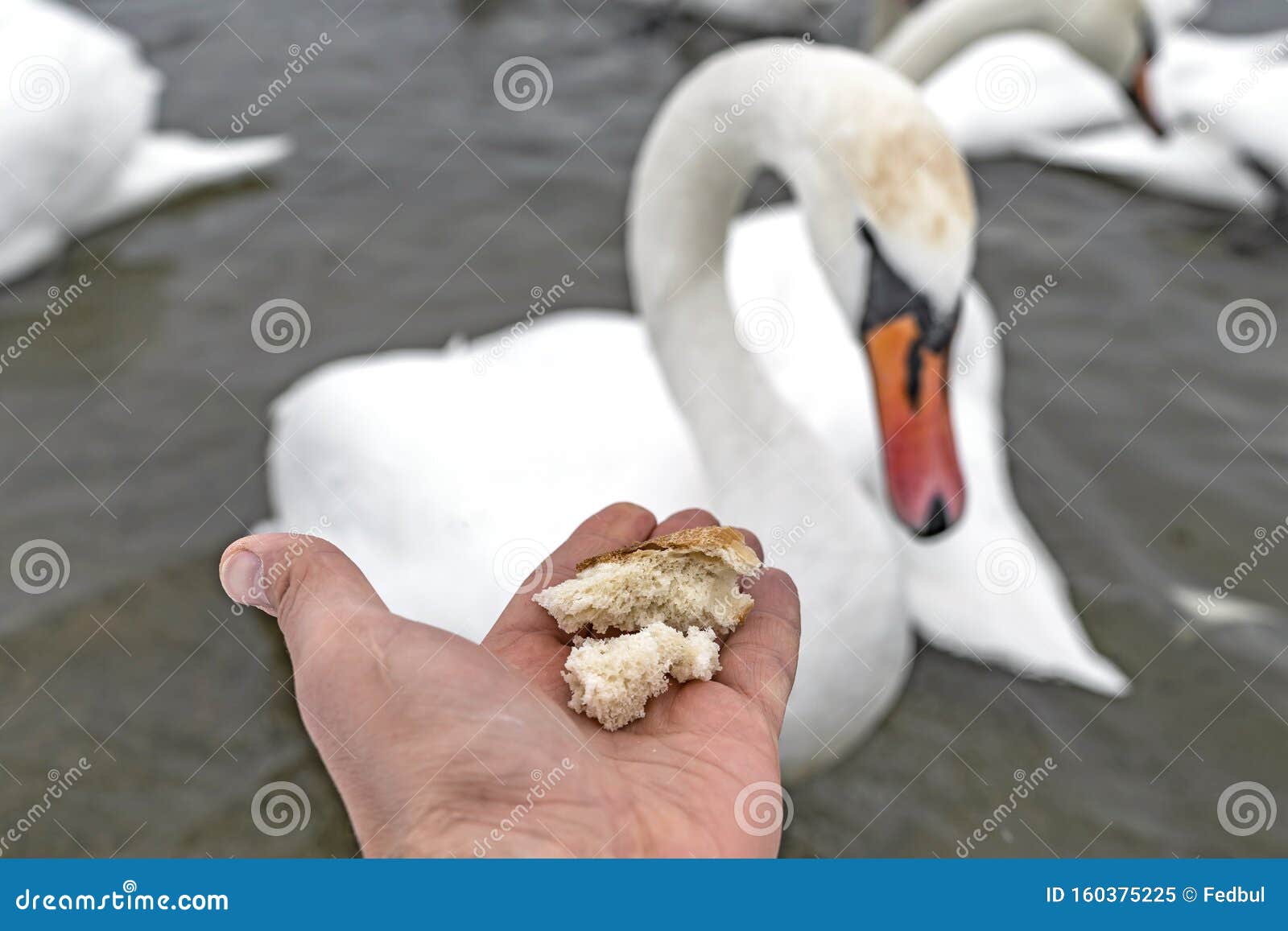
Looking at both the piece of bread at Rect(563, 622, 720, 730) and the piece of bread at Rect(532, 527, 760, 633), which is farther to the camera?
the piece of bread at Rect(532, 527, 760, 633)

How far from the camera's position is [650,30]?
623 centimetres

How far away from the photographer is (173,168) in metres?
5.09

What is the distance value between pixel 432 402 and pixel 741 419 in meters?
0.92

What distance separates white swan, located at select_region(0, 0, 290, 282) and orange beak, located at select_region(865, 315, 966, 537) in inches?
150

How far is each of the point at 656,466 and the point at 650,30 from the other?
4152 mm

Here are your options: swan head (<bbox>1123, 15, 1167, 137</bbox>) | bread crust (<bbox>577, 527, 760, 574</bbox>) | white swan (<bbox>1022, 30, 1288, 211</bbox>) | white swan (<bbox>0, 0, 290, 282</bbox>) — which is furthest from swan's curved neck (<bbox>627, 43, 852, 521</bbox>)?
white swan (<bbox>1022, 30, 1288, 211</bbox>)

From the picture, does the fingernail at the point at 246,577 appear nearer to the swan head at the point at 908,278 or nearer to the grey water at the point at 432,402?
the swan head at the point at 908,278

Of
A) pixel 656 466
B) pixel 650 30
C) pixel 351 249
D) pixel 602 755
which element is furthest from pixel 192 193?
pixel 602 755

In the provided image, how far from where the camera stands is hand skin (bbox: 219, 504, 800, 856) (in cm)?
148

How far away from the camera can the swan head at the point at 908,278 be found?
6.90 ft

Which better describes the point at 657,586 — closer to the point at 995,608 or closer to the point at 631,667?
the point at 631,667

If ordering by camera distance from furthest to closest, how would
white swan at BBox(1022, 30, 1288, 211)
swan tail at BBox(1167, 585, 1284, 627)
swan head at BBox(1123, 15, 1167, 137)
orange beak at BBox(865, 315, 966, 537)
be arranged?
white swan at BBox(1022, 30, 1288, 211)
swan head at BBox(1123, 15, 1167, 137)
swan tail at BBox(1167, 585, 1284, 627)
orange beak at BBox(865, 315, 966, 537)

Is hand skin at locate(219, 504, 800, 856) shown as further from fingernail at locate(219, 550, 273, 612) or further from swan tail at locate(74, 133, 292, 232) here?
swan tail at locate(74, 133, 292, 232)

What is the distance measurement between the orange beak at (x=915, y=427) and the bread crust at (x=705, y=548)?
0.49 m
